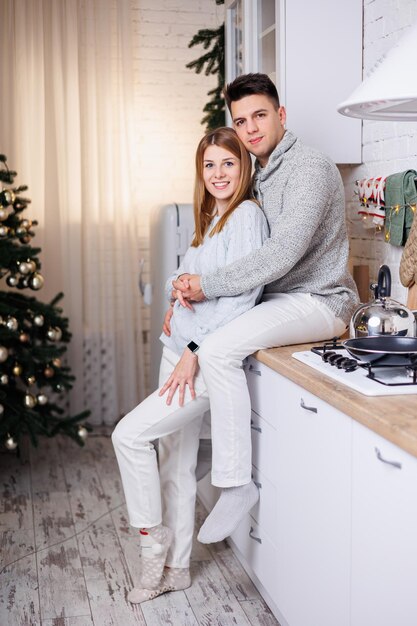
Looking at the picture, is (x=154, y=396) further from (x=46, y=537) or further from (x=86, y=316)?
(x=86, y=316)

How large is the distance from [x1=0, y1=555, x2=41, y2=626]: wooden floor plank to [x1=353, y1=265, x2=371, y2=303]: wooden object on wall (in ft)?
5.30

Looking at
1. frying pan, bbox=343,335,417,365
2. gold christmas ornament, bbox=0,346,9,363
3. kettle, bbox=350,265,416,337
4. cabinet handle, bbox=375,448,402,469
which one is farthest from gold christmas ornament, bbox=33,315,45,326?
cabinet handle, bbox=375,448,402,469

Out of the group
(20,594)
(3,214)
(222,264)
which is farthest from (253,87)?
(20,594)

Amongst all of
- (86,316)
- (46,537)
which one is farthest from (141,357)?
(46,537)

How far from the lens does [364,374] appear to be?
1988 mm

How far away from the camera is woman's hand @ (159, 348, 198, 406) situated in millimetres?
2523

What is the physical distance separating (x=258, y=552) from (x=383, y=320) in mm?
881

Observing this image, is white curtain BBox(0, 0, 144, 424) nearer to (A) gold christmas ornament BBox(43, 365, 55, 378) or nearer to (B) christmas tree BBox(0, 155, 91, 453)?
(B) christmas tree BBox(0, 155, 91, 453)

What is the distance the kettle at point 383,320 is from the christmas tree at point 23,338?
6.01ft

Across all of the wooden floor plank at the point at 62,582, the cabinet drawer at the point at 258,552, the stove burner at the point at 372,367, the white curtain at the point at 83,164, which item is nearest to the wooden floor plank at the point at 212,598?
the cabinet drawer at the point at 258,552

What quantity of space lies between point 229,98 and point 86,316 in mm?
2155

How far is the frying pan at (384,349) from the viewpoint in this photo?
1922mm

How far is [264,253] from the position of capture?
245cm

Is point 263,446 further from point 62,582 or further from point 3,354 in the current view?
point 3,354
